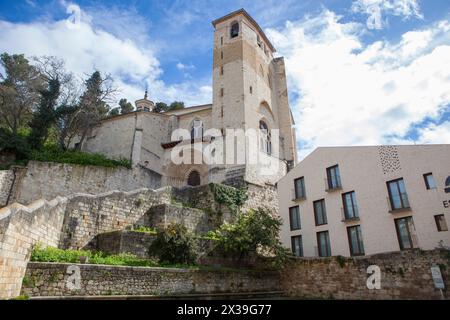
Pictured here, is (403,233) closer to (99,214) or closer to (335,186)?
(335,186)

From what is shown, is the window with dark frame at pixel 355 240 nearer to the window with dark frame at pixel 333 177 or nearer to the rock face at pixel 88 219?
the window with dark frame at pixel 333 177

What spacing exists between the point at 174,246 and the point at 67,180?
11.5m

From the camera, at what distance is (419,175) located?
14180 millimetres

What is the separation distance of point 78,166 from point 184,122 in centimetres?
1196

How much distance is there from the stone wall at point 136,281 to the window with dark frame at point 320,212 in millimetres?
4754

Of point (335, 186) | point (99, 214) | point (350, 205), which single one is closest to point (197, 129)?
point (335, 186)

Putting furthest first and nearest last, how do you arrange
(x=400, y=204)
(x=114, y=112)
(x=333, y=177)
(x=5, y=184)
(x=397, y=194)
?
(x=114, y=112) → (x=5, y=184) → (x=333, y=177) → (x=397, y=194) → (x=400, y=204)

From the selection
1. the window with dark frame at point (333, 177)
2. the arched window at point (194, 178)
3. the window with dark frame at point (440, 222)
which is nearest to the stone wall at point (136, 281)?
the window with dark frame at point (333, 177)

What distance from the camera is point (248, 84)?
27.5 m

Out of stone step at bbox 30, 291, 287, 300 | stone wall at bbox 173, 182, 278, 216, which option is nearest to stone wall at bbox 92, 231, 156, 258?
stone step at bbox 30, 291, 287, 300

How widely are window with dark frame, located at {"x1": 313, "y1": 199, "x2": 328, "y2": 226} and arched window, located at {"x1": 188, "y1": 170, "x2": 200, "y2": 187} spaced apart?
11.6 metres

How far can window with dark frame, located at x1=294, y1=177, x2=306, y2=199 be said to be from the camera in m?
18.7

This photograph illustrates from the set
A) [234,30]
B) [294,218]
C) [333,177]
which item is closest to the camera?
[333,177]
